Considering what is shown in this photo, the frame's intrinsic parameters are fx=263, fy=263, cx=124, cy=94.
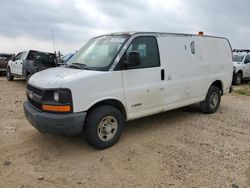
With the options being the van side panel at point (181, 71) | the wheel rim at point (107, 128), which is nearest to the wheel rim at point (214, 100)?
the van side panel at point (181, 71)

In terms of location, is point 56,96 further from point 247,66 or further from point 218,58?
point 247,66

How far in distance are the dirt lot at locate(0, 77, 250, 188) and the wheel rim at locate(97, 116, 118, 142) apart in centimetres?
24

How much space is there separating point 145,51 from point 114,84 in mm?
1041

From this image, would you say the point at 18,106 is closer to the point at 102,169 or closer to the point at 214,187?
the point at 102,169

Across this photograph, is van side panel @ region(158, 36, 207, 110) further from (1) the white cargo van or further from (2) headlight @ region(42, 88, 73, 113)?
(2) headlight @ region(42, 88, 73, 113)

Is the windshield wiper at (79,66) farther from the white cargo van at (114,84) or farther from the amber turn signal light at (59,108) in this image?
the amber turn signal light at (59,108)

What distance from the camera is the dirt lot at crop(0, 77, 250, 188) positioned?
3.60 m

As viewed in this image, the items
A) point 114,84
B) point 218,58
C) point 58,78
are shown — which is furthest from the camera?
point 218,58

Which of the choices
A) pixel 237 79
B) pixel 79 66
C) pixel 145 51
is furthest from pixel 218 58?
pixel 237 79

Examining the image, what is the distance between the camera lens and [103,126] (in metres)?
4.52

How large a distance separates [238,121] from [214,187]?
345 centimetres

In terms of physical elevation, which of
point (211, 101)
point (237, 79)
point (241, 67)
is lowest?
point (237, 79)

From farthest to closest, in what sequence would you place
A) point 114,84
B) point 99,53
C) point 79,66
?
point 99,53 < point 79,66 < point 114,84

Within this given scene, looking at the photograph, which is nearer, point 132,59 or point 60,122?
point 60,122
